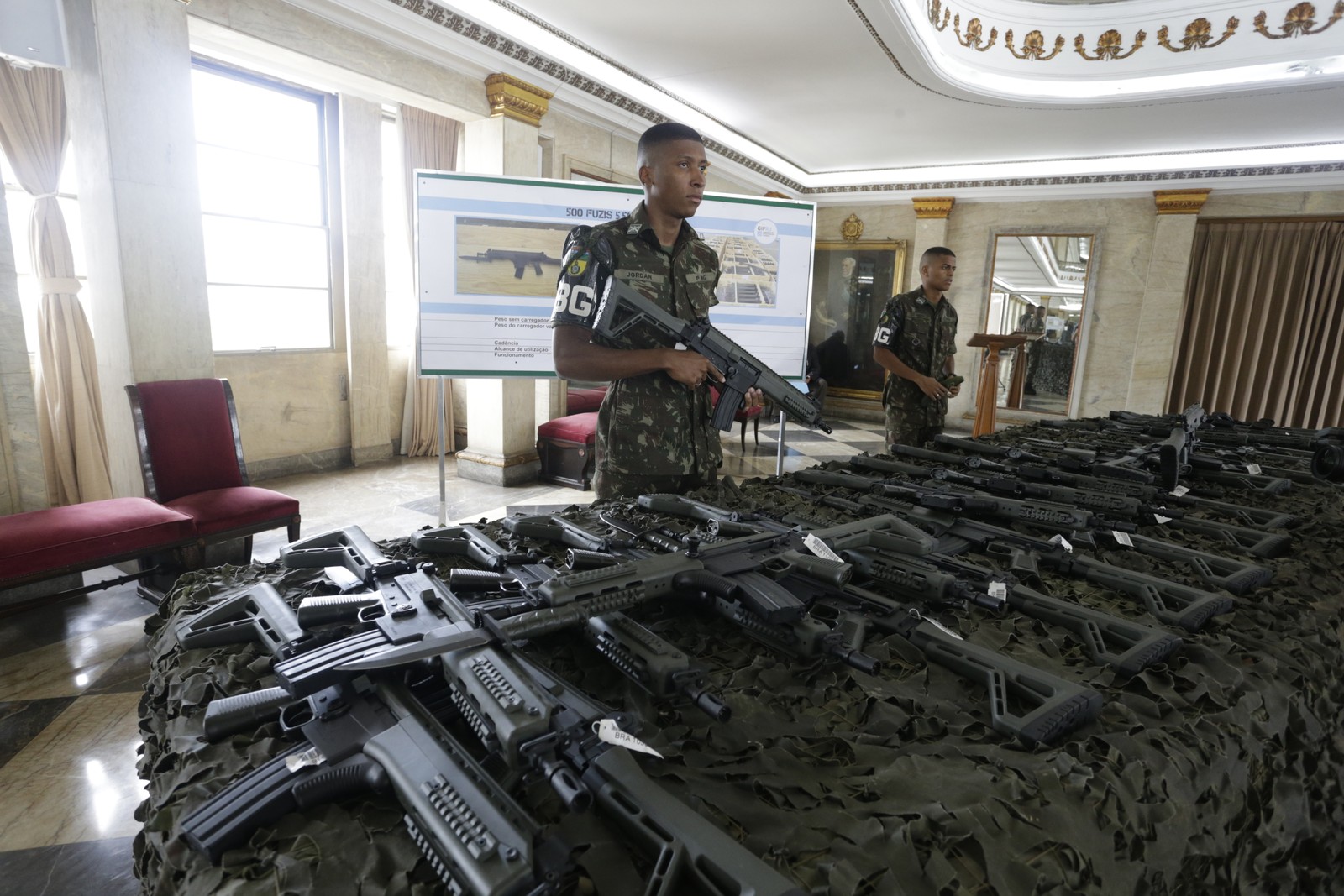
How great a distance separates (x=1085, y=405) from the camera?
824 centimetres

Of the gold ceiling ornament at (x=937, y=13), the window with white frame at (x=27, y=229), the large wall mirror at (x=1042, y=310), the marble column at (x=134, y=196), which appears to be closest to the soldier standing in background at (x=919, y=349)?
the gold ceiling ornament at (x=937, y=13)

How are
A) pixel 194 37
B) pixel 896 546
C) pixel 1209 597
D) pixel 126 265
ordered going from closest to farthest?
pixel 1209 597 → pixel 896 546 → pixel 126 265 → pixel 194 37

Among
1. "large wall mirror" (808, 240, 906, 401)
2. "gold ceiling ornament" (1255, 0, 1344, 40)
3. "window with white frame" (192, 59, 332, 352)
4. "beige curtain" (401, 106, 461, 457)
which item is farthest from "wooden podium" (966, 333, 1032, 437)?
"window with white frame" (192, 59, 332, 352)

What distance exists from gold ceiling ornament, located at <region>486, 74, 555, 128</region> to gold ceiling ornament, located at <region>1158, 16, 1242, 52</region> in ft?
14.9

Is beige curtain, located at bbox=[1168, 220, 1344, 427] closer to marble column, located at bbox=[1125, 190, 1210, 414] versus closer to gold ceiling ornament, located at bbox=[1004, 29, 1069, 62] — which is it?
marble column, located at bbox=[1125, 190, 1210, 414]

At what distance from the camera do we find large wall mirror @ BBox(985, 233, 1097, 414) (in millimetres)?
8188

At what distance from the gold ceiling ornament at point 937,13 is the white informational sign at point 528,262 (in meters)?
1.63

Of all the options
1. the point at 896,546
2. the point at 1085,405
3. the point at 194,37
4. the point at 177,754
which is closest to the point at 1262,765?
the point at 896,546

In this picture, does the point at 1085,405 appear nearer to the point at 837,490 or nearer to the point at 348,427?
the point at 837,490

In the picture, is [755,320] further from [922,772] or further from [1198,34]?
[1198,34]

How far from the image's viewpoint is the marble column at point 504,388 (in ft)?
15.4

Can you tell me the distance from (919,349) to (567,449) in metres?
2.69

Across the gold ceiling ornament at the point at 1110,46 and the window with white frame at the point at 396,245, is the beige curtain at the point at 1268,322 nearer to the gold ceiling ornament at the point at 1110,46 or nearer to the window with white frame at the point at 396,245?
the gold ceiling ornament at the point at 1110,46

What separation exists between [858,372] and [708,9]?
610cm
